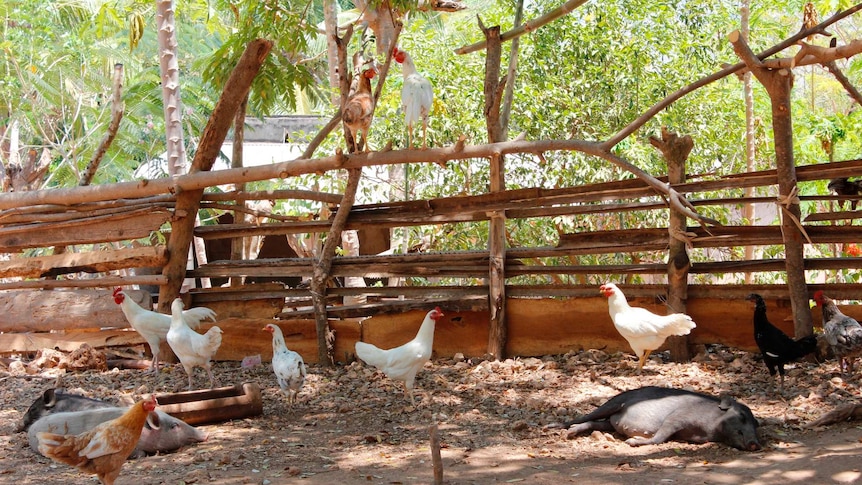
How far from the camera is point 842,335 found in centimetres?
532

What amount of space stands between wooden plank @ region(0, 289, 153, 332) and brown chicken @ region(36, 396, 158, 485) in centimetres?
391

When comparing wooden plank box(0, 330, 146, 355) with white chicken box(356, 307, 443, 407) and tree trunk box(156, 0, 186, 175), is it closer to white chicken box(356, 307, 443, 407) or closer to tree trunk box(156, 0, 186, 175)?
tree trunk box(156, 0, 186, 175)

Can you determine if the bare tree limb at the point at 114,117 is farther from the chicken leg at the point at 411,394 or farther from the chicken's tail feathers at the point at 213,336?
the chicken leg at the point at 411,394

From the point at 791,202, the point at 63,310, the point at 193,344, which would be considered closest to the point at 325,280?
the point at 193,344

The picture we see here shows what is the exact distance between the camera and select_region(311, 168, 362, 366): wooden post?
23.3 ft

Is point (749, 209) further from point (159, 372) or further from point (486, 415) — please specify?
point (159, 372)

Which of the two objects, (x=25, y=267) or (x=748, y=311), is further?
(x=25, y=267)

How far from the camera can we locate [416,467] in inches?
168

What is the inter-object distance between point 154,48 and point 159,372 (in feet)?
52.2

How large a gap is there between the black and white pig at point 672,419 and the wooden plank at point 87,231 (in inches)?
186

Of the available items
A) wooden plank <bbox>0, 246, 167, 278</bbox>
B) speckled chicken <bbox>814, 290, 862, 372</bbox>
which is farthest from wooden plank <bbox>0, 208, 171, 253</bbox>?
speckled chicken <bbox>814, 290, 862, 372</bbox>

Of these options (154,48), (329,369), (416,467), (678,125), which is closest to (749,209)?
(678,125)

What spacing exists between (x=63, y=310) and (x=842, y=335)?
7177 mm

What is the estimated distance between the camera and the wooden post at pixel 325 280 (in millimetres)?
7094
